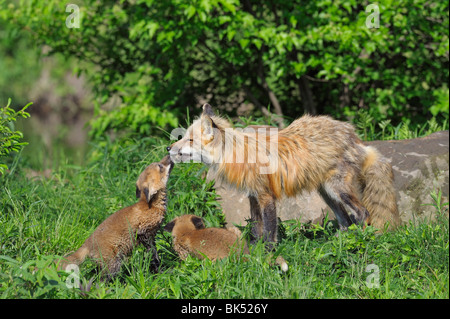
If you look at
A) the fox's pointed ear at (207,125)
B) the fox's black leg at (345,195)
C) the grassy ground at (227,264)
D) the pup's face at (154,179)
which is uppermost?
the fox's pointed ear at (207,125)

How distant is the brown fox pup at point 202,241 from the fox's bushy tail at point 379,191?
144 cm

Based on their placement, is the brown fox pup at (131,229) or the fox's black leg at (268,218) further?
the fox's black leg at (268,218)

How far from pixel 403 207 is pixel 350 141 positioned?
964mm

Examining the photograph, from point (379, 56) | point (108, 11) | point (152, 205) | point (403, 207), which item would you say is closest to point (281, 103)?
point (379, 56)

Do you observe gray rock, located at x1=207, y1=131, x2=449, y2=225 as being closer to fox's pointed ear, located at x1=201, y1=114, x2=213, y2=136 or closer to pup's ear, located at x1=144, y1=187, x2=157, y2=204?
fox's pointed ear, located at x1=201, y1=114, x2=213, y2=136

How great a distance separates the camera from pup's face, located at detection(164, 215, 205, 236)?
4.70 m

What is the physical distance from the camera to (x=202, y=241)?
14.5 ft

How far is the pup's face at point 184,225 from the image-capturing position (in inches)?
185

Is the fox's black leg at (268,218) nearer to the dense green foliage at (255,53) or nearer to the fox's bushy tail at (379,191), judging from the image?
the fox's bushy tail at (379,191)

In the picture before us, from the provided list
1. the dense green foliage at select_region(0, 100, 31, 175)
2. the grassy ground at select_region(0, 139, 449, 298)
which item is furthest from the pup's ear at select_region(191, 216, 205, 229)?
the dense green foliage at select_region(0, 100, 31, 175)

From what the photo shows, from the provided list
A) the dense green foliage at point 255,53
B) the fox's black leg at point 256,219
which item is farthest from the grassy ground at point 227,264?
the dense green foliage at point 255,53

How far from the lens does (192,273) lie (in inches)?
157

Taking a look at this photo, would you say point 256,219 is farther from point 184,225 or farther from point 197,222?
point 184,225

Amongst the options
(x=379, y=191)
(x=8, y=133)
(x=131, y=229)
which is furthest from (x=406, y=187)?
(x=8, y=133)
